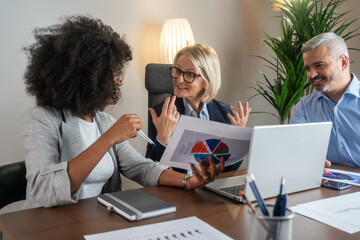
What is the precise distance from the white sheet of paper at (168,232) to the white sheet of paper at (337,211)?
292 millimetres

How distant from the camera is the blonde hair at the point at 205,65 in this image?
2.00 metres

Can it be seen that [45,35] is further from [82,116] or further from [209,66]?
[209,66]

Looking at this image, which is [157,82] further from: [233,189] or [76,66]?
[233,189]

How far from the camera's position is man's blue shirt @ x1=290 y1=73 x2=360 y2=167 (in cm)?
173

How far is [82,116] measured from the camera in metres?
1.35

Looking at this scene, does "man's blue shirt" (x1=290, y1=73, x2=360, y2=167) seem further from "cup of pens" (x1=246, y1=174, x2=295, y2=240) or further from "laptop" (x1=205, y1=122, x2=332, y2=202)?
"cup of pens" (x1=246, y1=174, x2=295, y2=240)

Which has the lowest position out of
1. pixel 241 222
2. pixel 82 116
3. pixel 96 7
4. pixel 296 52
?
pixel 241 222

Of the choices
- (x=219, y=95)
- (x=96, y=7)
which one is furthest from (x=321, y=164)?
(x=219, y=95)

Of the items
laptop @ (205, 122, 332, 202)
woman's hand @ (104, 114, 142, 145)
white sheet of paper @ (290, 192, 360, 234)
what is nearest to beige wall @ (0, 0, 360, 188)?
woman's hand @ (104, 114, 142, 145)

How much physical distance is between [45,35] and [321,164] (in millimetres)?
1105

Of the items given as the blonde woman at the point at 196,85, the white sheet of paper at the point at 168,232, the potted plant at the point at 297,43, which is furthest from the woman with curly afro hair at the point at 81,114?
the potted plant at the point at 297,43

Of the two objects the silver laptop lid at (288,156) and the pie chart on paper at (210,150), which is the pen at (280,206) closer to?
the silver laptop lid at (288,156)

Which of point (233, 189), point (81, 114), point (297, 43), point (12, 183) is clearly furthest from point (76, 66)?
point (297, 43)

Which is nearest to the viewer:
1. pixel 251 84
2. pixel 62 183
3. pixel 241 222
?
pixel 241 222
